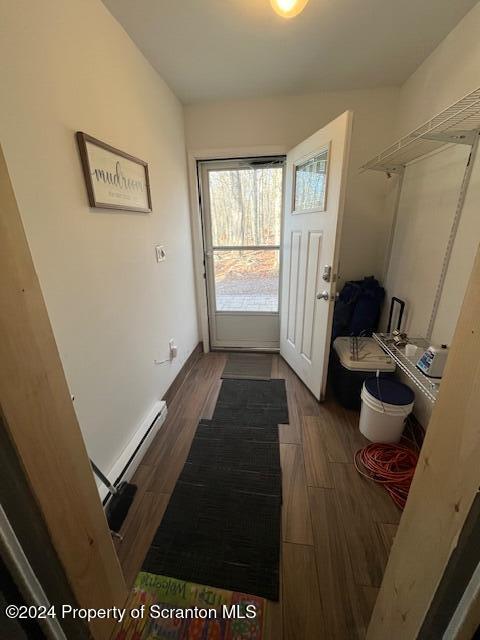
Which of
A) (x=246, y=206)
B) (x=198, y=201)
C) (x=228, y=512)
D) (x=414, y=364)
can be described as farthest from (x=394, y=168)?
(x=228, y=512)

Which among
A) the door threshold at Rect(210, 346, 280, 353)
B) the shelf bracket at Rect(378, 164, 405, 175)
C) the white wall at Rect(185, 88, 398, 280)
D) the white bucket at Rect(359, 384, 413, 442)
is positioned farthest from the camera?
the door threshold at Rect(210, 346, 280, 353)

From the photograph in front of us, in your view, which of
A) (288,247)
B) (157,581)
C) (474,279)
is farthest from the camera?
(288,247)

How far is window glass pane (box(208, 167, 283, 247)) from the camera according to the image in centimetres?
240

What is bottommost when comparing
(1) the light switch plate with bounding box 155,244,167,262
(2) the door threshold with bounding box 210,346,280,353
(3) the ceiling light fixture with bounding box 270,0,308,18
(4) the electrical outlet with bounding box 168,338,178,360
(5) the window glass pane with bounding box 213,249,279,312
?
(2) the door threshold with bounding box 210,346,280,353

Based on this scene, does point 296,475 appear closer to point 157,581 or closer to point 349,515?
point 349,515

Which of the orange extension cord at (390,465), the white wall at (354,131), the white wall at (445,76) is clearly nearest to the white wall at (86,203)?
the white wall at (354,131)

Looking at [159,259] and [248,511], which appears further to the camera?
[159,259]

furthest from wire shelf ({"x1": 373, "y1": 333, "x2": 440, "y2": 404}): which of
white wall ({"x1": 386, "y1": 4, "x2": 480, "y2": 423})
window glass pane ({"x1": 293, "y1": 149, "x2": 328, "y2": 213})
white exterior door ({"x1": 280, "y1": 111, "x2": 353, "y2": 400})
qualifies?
window glass pane ({"x1": 293, "y1": 149, "x2": 328, "y2": 213})

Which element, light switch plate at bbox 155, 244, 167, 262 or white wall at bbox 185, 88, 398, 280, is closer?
light switch plate at bbox 155, 244, 167, 262

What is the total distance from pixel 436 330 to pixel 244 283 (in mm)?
1734

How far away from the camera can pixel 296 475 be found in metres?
1.46

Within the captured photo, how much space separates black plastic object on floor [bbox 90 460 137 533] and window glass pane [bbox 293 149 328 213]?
81.4 inches

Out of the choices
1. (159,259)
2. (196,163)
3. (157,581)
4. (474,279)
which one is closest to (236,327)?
(159,259)

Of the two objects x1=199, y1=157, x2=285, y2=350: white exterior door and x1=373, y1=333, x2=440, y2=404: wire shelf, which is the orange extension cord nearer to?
x1=373, y1=333, x2=440, y2=404: wire shelf
